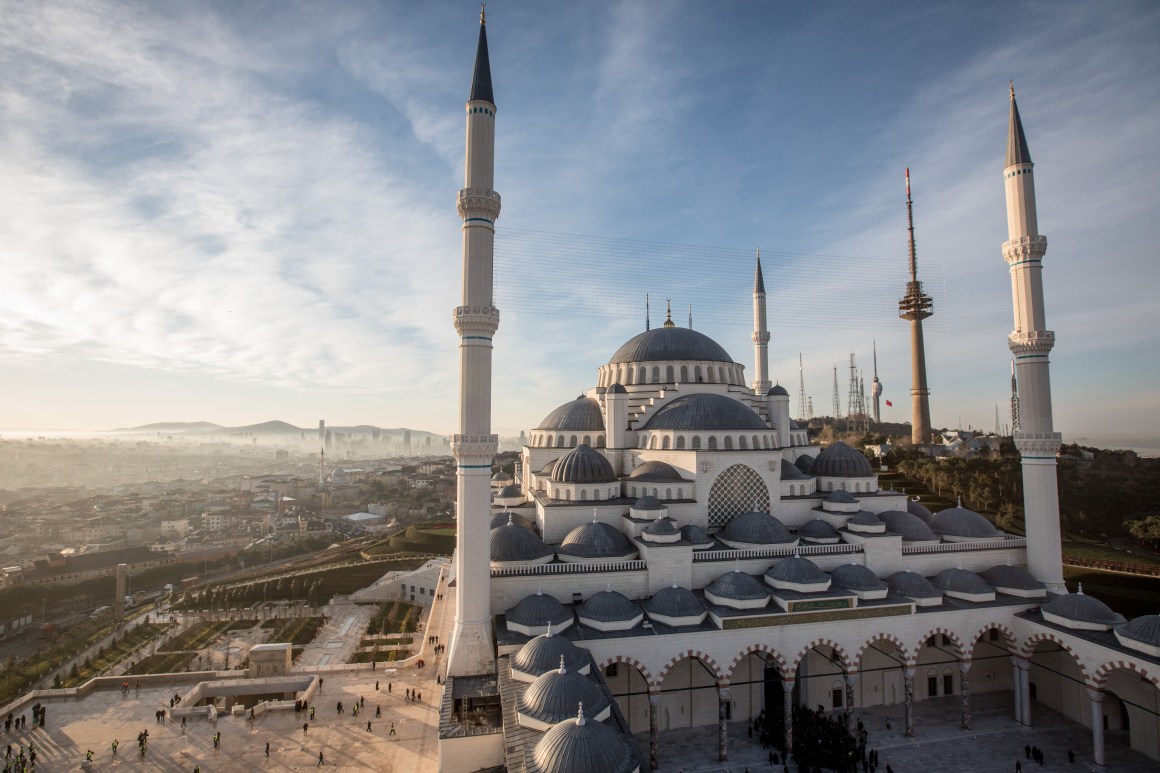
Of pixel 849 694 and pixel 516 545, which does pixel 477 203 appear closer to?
pixel 516 545

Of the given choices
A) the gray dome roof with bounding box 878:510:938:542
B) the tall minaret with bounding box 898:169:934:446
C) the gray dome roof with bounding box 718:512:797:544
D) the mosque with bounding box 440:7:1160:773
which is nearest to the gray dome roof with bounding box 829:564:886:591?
the mosque with bounding box 440:7:1160:773

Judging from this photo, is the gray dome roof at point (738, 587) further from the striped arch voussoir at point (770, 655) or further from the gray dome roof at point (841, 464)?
the gray dome roof at point (841, 464)

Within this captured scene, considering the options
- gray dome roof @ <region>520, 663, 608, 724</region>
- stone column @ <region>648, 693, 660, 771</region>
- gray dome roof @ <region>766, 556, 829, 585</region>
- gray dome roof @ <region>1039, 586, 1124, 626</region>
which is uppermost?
gray dome roof @ <region>766, 556, 829, 585</region>

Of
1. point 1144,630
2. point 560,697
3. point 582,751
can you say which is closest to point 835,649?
point 1144,630

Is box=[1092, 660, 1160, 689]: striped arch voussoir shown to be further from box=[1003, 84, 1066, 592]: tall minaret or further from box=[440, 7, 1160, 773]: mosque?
box=[1003, 84, 1066, 592]: tall minaret

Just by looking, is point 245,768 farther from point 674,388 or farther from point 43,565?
point 43,565
